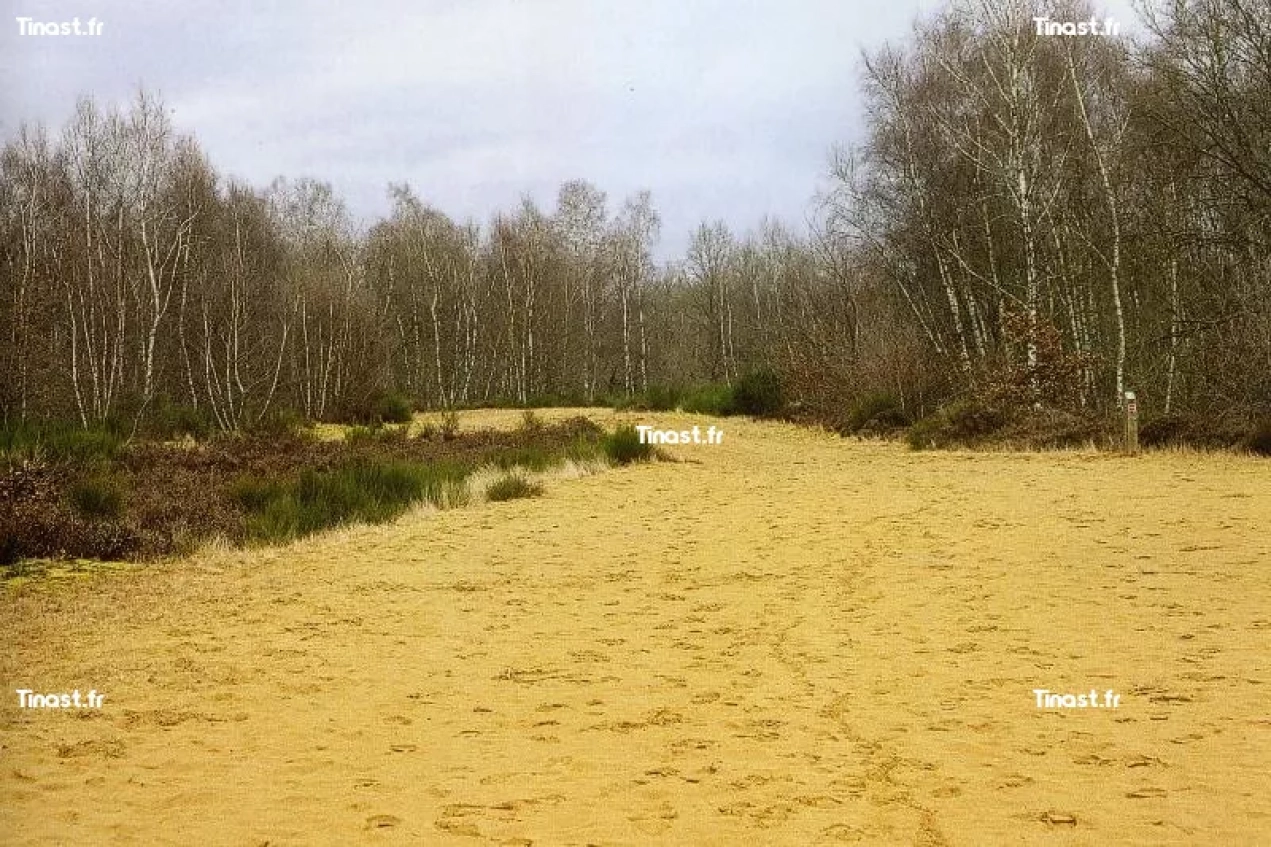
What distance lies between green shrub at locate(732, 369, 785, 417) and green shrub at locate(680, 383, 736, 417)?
218 mm

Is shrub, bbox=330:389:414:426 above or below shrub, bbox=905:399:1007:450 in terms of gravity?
above

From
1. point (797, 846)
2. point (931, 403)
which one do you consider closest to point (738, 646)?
point (797, 846)

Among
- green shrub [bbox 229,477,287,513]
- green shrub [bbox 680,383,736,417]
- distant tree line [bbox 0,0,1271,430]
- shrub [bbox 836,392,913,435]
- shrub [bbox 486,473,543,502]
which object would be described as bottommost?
shrub [bbox 486,473,543,502]

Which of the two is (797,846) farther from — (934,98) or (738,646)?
(934,98)

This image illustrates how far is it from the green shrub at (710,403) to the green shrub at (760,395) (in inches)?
8.6

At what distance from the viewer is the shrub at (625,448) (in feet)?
59.6

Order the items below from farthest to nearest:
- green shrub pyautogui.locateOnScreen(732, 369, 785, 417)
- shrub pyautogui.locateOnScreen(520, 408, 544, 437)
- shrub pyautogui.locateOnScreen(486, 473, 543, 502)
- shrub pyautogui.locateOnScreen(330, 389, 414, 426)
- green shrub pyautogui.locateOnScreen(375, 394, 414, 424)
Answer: green shrub pyautogui.locateOnScreen(732, 369, 785, 417), green shrub pyautogui.locateOnScreen(375, 394, 414, 424), shrub pyautogui.locateOnScreen(330, 389, 414, 426), shrub pyautogui.locateOnScreen(520, 408, 544, 437), shrub pyautogui.locateOnScreen(486, 473, 543, 502)

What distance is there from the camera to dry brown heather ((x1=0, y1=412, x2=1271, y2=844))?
13.2 feet

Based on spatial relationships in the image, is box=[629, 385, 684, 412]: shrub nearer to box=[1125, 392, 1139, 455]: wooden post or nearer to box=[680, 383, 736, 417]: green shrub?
box=[680, 383, 736, 417]: green shrub

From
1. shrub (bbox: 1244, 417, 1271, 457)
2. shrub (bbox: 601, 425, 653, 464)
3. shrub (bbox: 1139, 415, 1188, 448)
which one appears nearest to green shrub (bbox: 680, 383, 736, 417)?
shrub (bbox: 601, 425, 653, 464)

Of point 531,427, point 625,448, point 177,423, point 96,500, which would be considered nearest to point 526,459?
point 625,448

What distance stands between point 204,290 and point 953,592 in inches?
959

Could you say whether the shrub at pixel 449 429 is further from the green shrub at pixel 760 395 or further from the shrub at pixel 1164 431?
the shrub at pixel 1164 431

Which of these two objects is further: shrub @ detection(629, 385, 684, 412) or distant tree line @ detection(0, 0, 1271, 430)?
shrub @ detection(629, 385, 684, 412)
